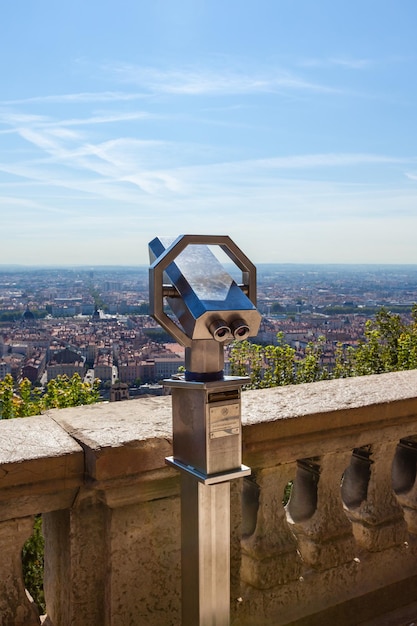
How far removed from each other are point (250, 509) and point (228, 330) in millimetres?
1052

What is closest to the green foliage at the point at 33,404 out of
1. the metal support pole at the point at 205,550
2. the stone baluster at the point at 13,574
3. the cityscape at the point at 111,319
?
the stone baluster at the point at 13,574

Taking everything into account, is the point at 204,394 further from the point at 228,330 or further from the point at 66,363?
the point at 66,363

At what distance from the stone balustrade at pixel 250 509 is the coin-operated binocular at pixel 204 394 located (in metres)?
0.26

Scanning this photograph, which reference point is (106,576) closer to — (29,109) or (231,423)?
(231,423)

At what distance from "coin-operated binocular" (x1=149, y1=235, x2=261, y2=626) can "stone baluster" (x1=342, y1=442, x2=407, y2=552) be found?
3.35 feet

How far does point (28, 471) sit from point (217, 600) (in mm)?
587

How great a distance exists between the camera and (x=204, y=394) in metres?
1.51

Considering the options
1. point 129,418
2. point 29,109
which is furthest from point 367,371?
point 29,109

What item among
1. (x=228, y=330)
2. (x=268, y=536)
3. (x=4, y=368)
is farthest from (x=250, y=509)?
(x=4, y=368)

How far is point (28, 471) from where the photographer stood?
1669mm

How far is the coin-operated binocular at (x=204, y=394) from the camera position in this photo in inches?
58.2

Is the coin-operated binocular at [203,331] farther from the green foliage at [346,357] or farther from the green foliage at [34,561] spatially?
the green foliage at [346,357]

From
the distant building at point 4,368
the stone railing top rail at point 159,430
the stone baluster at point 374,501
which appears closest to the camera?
the stone railing top rail at point 159,430

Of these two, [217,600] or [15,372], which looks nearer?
[217,600]
